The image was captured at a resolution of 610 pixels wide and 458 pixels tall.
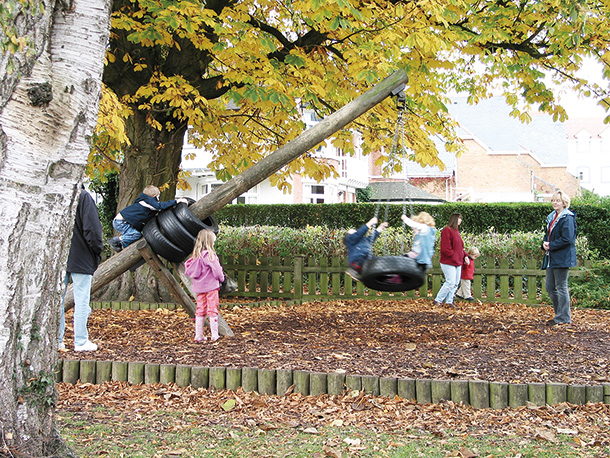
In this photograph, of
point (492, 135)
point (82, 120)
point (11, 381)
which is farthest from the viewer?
point (492, 135)

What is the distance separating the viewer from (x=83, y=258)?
6.40 meters

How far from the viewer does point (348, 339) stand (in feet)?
23.6

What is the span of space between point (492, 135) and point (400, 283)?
40328mm

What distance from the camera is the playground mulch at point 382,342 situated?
549 centimetres

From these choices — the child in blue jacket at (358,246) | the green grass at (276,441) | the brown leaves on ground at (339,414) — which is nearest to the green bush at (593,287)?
the child in blue jacket at (358,246)

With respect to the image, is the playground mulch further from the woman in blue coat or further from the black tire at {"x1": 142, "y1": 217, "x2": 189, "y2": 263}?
the black tire at {"x1": 142, "y1": 217, "x2": 189, "y2": 263}

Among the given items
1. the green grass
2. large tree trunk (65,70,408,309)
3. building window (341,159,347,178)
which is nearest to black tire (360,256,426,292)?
the green grass

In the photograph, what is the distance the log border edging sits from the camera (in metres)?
4.74

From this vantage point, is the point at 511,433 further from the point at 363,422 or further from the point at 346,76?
the point at 346,76

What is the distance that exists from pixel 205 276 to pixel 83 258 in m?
1.32

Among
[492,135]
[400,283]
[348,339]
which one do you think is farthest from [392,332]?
[492,135]

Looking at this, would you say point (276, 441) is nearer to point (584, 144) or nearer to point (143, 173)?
point (143, 173)

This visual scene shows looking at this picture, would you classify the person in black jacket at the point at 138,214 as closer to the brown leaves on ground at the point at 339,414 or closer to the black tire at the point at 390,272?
the brown leaves on ground at the point at 339,414

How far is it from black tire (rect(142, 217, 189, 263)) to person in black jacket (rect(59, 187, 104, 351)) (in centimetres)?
65
